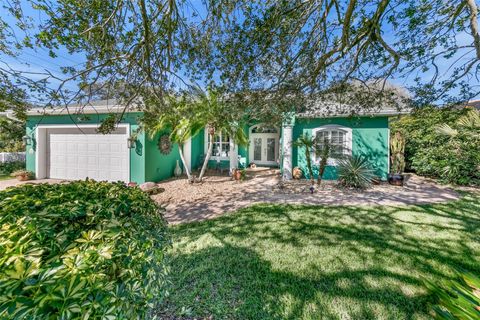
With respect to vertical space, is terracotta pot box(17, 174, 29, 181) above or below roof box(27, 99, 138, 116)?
below

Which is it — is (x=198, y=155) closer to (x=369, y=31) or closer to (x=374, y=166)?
(x=374, y=166)

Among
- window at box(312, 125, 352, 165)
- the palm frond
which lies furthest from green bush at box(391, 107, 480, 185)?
window at box(312, 125, 352, 165)

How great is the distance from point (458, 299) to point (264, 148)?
12.8 m

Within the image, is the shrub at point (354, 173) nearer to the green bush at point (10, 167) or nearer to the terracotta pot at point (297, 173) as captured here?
the terracotta pot at point (297, 173)

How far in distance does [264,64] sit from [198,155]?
9.19 m

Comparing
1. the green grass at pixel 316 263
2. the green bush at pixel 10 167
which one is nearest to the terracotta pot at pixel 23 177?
the green bush at pixel 10 167

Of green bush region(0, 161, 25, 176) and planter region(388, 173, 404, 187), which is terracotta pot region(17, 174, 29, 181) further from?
planter region(388, 173, 404, 187)

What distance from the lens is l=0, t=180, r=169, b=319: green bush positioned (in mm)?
976

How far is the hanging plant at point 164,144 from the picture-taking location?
995cm

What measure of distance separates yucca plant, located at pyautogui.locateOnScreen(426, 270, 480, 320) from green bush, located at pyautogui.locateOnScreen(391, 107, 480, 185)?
657 cm

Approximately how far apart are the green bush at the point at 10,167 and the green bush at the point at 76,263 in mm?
15547

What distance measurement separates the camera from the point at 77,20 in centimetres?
354

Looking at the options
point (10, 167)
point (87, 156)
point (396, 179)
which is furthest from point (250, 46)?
point (10, 167)

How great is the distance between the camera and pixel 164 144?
10.1 meters
